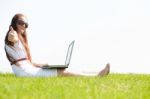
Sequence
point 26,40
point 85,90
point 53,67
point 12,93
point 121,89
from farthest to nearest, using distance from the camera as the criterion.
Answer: point 26,40 < point 53,67 < point 121,89 < point 85,90 < point 12,93

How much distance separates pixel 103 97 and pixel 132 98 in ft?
2.09

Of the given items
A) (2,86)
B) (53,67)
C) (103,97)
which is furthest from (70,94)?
(53,67)

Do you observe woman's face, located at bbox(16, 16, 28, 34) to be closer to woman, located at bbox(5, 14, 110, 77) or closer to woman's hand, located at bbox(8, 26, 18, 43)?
woman, located at bbox(5, 14, 110, 77)

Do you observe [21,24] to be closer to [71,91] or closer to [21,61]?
[21,61]

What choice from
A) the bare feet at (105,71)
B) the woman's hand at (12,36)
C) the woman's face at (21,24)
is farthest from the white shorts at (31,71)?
the bare feet at (105,71)

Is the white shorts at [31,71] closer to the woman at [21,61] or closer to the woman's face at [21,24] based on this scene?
the woman at [21,61]

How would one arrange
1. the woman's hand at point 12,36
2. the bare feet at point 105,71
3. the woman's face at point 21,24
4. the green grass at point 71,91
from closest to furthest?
the green grass at point 71,91
the bare feet at point 105,71
the woman's hand at point 12,36
the woman's face at point 21,24

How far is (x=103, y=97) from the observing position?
10102mm

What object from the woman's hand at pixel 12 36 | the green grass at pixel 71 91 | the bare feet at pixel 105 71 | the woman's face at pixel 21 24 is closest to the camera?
the green grass at pixel 71 91

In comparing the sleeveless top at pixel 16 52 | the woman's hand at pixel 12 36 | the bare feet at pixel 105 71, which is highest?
the woman's hand at pixel 12 36

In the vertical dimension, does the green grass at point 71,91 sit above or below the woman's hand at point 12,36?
below

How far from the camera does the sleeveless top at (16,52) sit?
15.5 meters

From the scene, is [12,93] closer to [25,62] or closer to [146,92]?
[146,92]

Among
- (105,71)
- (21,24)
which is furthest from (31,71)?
(105,71)
